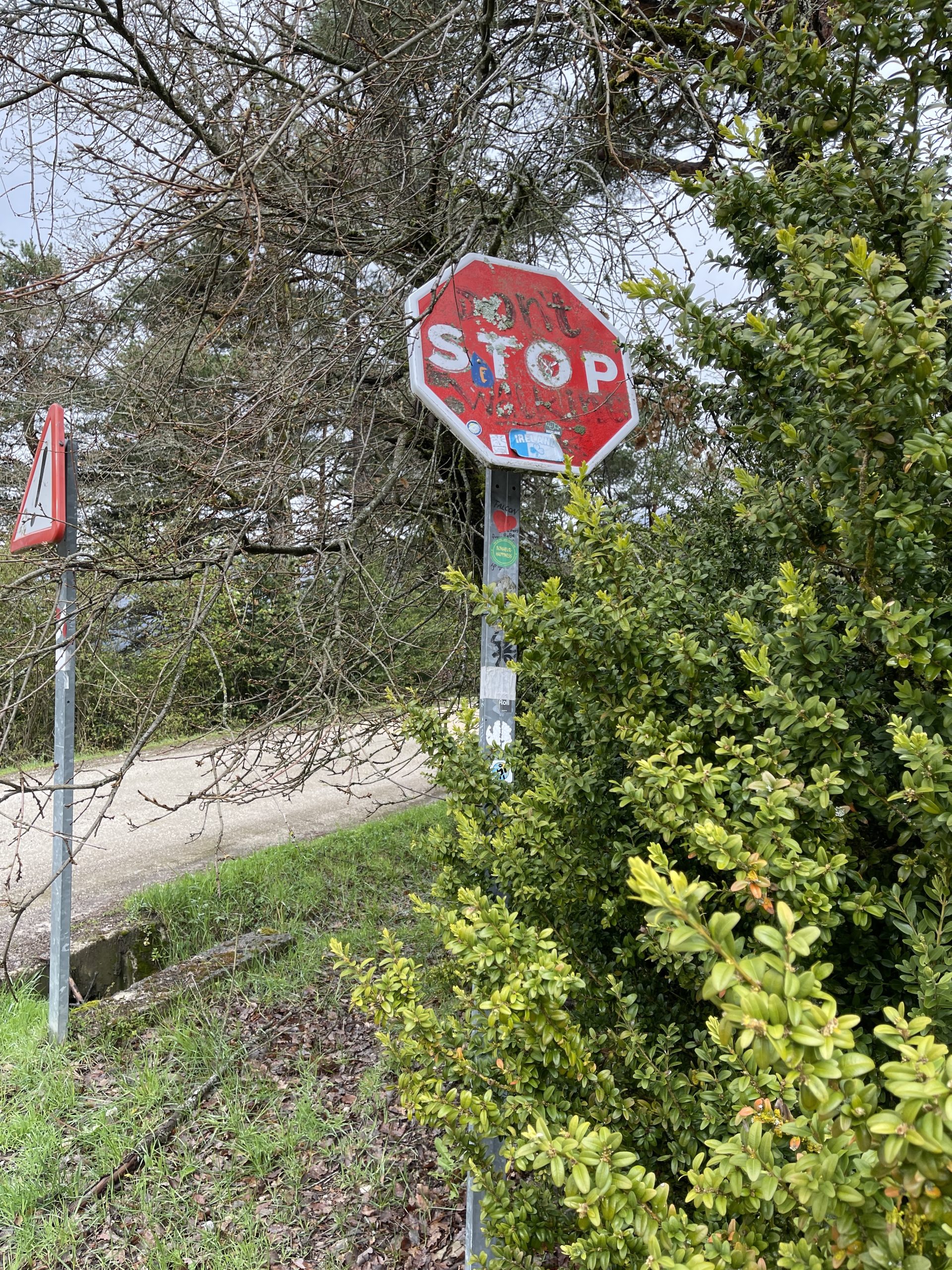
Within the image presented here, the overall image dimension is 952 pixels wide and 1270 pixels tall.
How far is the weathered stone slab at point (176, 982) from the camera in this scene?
9.72 feet

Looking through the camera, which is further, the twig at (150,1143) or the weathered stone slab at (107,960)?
the weathered stone slab at (107,960)

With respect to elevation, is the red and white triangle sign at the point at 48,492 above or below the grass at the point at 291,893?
above

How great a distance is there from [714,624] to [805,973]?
0.94 metres

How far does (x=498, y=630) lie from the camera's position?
1.82 meters

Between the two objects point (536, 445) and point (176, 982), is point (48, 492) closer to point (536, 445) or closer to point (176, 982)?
point (536, 445)

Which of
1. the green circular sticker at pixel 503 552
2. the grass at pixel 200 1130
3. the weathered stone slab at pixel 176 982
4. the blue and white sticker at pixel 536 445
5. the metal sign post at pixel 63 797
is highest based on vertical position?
the blue and white sticker at pixel 536 445

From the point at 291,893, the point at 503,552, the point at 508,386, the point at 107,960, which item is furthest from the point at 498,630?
the point at 291,893

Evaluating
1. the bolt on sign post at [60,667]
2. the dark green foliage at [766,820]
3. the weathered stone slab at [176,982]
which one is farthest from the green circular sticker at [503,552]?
the weathered stone slab at [176,982]

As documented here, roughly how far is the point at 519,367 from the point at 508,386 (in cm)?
8

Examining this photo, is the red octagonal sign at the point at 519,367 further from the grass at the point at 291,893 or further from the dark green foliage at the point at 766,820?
the grass at the point at 291,893

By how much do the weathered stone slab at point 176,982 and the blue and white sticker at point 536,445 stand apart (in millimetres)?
2596

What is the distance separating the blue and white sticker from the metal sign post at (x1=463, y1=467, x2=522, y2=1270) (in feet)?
0.23

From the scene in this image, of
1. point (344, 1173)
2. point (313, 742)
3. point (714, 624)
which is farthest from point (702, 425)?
point (344, 1173)

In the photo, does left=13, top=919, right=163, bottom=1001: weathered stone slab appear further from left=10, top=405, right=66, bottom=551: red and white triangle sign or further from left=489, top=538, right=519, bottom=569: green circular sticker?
left=489, top=538, right=519, bottom=569: green circular sticker
